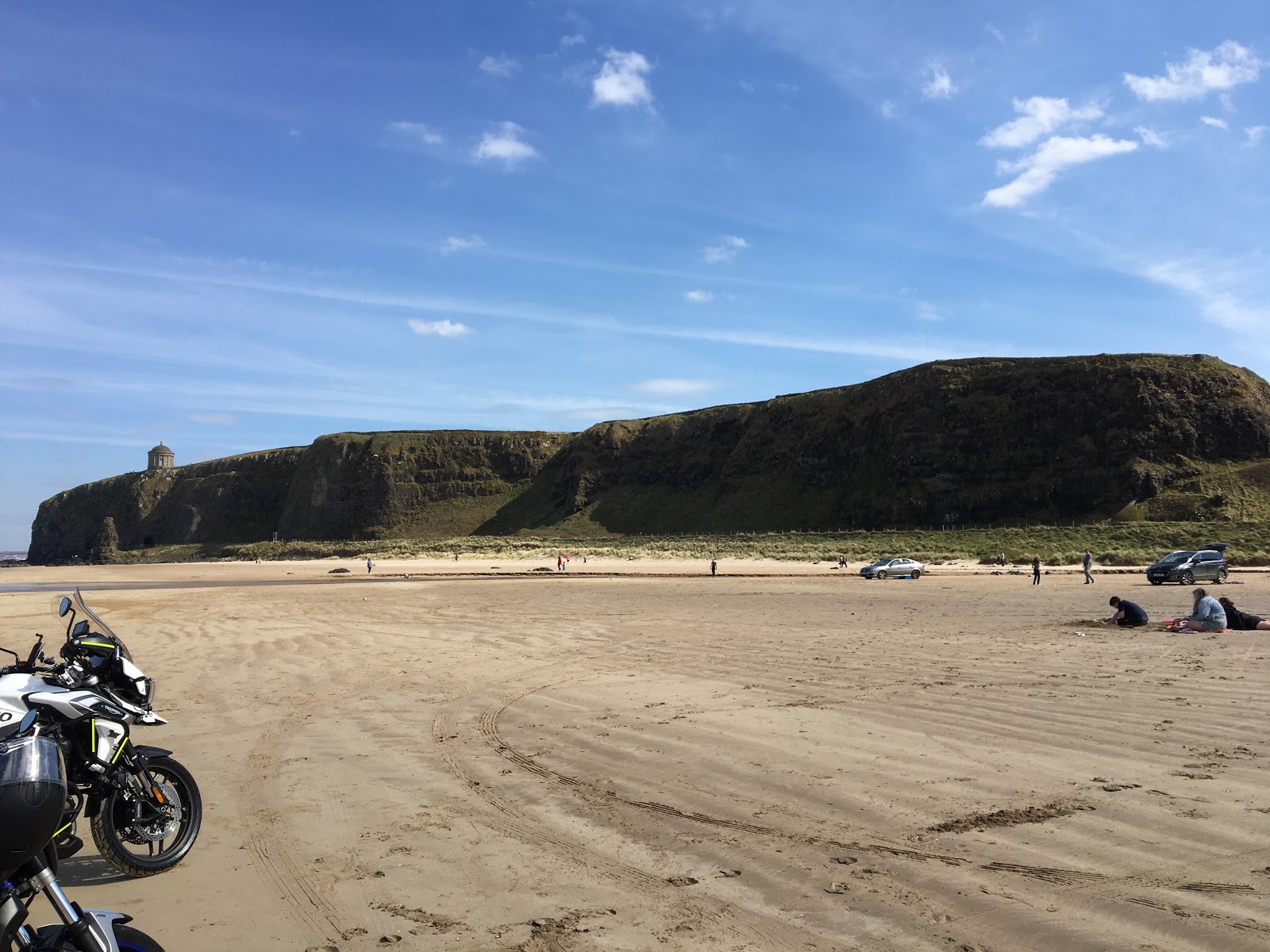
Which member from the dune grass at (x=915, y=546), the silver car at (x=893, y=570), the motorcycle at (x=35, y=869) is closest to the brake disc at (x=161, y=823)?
the motorcycle at (x=35, y=869)

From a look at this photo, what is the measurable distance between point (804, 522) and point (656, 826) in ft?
301

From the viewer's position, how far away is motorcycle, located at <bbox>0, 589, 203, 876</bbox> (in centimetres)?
473

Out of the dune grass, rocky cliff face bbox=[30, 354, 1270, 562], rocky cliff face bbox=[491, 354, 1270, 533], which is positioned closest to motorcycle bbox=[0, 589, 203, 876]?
the dune grass

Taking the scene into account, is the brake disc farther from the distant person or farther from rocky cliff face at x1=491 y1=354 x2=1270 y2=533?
rocky cliff face at x1=491 y1=354 x2=1270 y2=533

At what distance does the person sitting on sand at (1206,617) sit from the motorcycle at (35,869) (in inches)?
710

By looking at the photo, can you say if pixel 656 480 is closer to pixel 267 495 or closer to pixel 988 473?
pixel 988 473

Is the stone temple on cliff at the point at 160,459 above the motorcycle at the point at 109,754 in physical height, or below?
above

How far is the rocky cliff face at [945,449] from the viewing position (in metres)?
79.0

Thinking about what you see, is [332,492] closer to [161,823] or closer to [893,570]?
[893,570]

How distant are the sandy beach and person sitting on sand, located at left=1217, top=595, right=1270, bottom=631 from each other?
6.31 ft

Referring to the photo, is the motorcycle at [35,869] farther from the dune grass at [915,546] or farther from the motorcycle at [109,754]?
the dune grass at [915,546]

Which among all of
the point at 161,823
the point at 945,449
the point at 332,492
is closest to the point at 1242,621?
the point at 161,823

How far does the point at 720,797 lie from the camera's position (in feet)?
21.5

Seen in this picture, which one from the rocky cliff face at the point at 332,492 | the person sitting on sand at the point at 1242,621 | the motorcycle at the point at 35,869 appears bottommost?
the person sitting on sand at the point at 1242,621
